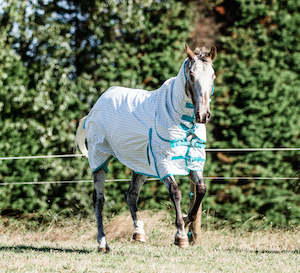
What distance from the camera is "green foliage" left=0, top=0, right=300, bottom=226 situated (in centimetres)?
716

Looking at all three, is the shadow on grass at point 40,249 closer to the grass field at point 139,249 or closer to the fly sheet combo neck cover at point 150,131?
the grass field at point 139,249

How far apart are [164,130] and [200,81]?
25.0 inches

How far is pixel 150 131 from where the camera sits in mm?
5172

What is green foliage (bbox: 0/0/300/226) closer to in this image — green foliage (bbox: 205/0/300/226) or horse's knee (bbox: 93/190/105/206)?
green foliage (bbox: 205/0/300/226)

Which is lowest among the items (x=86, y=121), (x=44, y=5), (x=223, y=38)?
(x=86, y=121)

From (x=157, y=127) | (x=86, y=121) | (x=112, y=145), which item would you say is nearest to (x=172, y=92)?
(x=157, y=127)

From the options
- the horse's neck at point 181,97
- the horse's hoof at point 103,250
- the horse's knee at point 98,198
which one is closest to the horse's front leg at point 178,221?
the horse's neck at point 181,97

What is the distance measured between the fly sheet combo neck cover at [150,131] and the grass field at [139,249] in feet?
2.71

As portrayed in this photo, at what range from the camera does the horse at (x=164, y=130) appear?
468 centimetres

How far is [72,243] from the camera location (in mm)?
6641

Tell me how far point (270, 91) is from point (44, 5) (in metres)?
3.36

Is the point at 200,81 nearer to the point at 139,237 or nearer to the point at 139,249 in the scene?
the point at 139,249

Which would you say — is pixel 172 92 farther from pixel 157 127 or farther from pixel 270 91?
pixel 270 91

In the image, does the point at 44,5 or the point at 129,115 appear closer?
the point at 129,115
